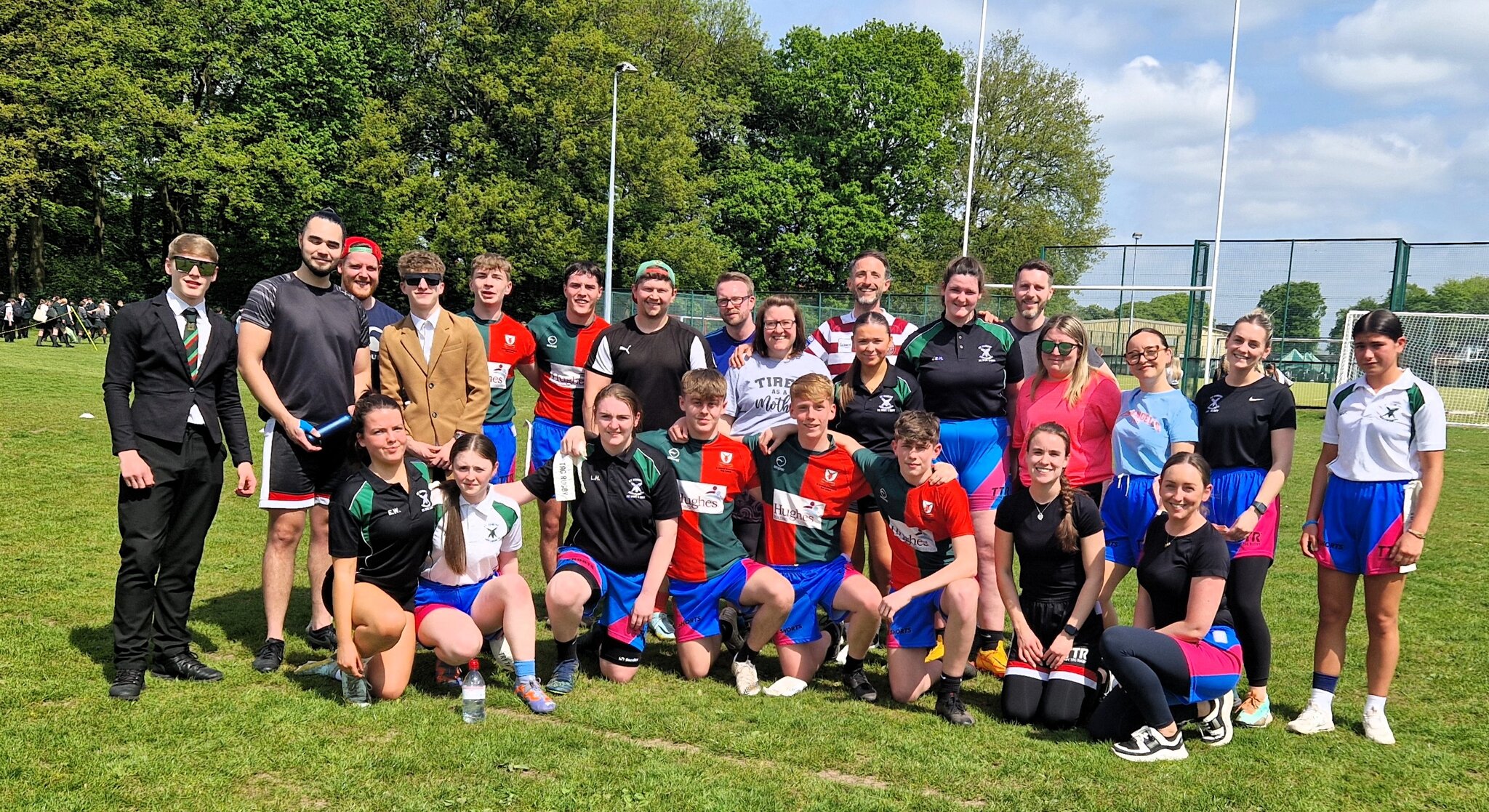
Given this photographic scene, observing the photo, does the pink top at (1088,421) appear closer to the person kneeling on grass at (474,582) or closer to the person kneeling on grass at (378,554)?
the person kneeling on grass at (474,582)

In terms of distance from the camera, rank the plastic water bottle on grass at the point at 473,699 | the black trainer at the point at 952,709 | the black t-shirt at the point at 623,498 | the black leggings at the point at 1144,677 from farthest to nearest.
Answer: the black t-shirt at the point at 623,498, the black trainer at the point at 952,709, the plastic water bottle on grass at the point at 473,699, the black leggings at the point at 1144,677

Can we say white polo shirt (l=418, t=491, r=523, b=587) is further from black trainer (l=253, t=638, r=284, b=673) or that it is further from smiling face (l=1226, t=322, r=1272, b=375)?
smiling face (l=1226, t=322, r=1272, b=375)

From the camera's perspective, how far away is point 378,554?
14.1 ft

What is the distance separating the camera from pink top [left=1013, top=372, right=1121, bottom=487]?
16.0 ft

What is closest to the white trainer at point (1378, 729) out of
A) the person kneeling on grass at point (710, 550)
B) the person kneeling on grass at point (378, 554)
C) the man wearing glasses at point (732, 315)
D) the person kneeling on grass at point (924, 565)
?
the person kneeling on grass at point (924, 565)

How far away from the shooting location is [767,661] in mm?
5145

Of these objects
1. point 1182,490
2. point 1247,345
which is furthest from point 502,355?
point 1247,345

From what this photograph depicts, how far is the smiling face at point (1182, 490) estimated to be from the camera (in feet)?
13.4

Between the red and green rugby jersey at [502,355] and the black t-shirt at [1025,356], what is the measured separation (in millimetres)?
2801

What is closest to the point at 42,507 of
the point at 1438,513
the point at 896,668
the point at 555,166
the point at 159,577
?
the point at 159,577

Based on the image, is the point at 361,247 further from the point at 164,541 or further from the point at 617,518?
the point at 617,518

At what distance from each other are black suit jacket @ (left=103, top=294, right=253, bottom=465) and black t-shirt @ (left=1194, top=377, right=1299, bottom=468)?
185 inches

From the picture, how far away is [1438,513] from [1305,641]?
5.72 meters

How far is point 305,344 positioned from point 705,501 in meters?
2.10
